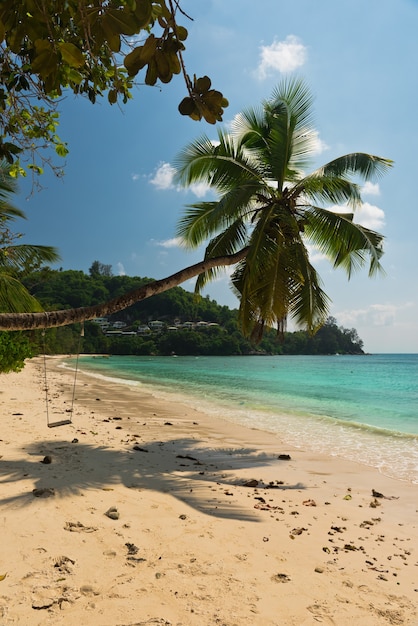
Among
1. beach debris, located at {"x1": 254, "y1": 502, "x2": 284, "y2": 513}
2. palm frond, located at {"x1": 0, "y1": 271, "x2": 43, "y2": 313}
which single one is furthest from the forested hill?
beach debris, located at {"x1": 254, "y1": 502, "x2": 284, "y2": 513}

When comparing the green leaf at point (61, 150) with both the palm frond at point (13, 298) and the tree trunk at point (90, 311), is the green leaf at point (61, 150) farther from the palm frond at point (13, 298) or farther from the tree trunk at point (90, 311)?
the palm frond at point (13, 298)

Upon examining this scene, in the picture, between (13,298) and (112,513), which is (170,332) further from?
(112,513)

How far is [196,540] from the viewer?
336 cm

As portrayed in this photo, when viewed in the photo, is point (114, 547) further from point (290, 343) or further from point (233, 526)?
point (290, 343)

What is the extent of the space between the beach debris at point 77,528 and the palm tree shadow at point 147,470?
1.96 feet

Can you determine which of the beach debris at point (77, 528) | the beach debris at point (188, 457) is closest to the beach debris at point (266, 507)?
the beach debris at point (77, 528)

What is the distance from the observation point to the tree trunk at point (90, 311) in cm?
307

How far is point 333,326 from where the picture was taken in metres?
100

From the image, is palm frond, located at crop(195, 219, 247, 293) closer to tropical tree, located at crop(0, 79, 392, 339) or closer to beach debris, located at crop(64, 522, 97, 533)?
tropical tree, located at crop(0, 79, 392, 339)

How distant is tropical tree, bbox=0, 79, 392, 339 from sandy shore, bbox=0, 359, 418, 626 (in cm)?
324

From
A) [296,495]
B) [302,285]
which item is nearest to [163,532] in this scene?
[296,495]

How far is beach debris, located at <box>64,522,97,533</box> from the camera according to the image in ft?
10.8

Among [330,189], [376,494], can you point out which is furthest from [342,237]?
[376,494]

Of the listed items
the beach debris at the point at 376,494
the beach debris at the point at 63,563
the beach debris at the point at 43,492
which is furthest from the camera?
the beach debris at the point at 376,494
